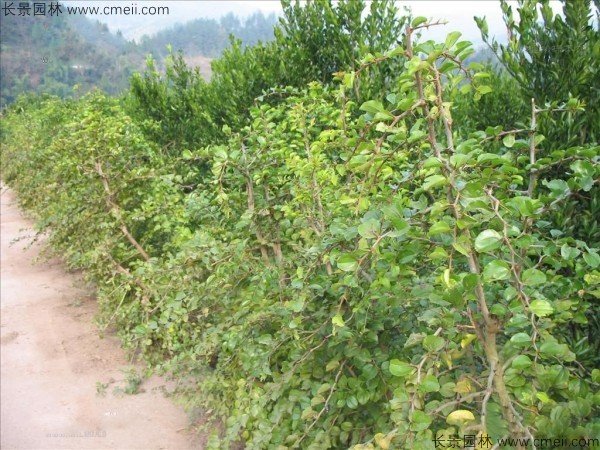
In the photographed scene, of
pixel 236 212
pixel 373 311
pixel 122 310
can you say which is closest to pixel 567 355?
pixel 373 311

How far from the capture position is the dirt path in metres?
2.92

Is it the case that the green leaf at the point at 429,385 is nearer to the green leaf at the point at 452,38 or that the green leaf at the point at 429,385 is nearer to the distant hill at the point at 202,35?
the green leaf at the point at 452,38

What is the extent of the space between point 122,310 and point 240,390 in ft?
5.45

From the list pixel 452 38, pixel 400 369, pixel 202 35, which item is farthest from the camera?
pixel 202 35

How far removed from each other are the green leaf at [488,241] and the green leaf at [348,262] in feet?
1.03

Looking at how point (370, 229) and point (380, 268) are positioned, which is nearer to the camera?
point (370, 229)

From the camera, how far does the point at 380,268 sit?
151cm

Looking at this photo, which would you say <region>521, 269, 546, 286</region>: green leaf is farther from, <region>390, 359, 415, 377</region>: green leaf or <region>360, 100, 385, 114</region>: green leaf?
<region>360, 100, 385, 114</region>: green leaf

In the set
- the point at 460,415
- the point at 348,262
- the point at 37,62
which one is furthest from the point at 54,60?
the point at 460,415

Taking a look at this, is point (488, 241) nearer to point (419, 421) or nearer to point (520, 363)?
point (520, 363)

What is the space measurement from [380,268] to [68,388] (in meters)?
2.77

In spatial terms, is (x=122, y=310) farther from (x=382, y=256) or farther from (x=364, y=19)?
(x=364, y=19)

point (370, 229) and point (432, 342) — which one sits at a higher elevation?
point (370, 229)

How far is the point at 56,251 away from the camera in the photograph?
5.05 metres
